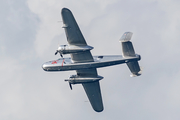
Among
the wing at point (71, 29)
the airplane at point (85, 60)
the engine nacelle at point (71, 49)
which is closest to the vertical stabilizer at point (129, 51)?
the airplane at point (85, 60)

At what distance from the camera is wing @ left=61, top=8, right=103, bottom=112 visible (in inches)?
1865

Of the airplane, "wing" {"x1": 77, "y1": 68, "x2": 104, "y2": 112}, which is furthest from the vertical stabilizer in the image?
"wing" {"x1": 77, "y1": 68, "x2": 104, "y2": 112}

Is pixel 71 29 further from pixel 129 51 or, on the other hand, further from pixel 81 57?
pixel 129 51

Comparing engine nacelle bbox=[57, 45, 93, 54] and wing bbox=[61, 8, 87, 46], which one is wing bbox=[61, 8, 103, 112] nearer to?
wing bbox=[61, 8, 87, 46]

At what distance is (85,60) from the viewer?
52.9 m

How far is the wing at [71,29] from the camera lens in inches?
1842

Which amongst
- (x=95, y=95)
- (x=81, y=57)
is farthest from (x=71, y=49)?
(x=95, y=95)

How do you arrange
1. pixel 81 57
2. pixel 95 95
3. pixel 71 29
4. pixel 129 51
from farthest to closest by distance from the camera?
pixel 95 95, pixel 81 57, pixel 129 51, pixel 71 29

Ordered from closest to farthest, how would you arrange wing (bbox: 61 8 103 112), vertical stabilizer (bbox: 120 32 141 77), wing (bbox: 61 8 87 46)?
wing (bbox: 61 8 87 46), wing (bbox: 61 8 103 112), vertical stabilizer (bbox: 120 32 141 77)

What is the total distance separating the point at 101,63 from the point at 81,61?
3.92 meters

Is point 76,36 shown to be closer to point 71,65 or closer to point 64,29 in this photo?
point 64,29

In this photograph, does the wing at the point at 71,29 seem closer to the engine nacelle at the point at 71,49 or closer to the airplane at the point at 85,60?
the airplane at the point at 85,60

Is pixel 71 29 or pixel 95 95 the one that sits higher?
pixel 71 29

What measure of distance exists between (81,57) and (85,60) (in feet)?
3.12
